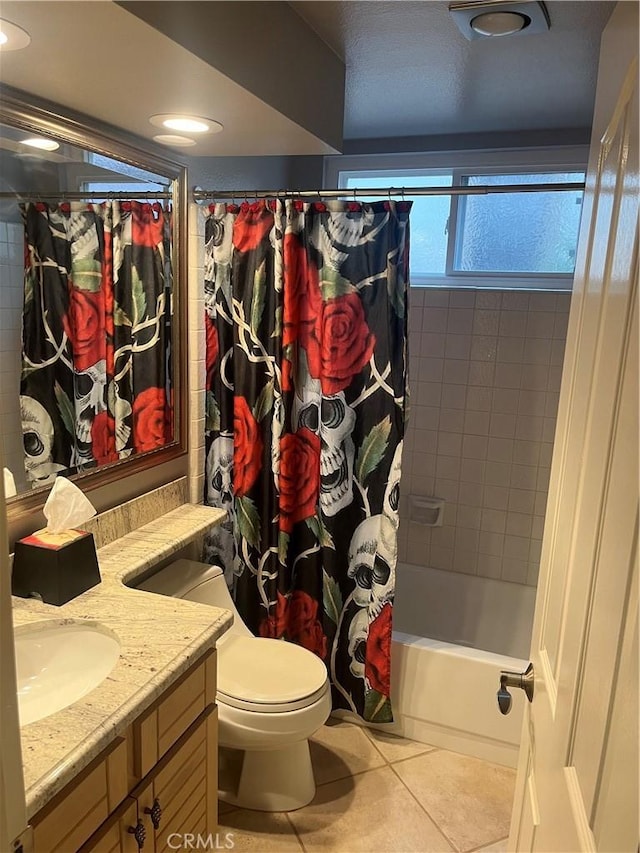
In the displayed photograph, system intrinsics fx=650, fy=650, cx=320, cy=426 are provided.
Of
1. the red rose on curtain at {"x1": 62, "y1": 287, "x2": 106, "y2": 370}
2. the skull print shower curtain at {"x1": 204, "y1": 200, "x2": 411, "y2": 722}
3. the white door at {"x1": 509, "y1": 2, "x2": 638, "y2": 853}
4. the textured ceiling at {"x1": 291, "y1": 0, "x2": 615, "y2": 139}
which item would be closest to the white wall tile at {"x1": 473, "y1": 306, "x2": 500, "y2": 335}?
the textured ceiling at {"x1": 291, "y1": 0, "x2": 615, "y2": 139}

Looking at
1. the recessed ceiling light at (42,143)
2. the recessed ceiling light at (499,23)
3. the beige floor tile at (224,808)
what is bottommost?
the beige floor tile at (224,808)

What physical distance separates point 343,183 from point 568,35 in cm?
172

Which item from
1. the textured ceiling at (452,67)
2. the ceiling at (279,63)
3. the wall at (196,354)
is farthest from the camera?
the wall at (196,354)

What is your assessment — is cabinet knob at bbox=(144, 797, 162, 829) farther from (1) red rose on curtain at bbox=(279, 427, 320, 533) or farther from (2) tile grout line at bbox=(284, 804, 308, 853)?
(1) red rose on curtain at bbox=(279, 427, 320, 533)

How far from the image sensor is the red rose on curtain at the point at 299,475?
96.8 inches

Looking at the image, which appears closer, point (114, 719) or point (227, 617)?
point (114, 719)

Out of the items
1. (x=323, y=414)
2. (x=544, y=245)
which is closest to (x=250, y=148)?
(x=323, y=414)

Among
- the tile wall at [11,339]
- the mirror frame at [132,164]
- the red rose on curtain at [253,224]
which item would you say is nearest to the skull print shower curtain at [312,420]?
the red rose on curtain at [253,224]

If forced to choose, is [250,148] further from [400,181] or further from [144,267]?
[400,181]

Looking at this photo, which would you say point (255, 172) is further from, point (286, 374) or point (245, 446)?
point (245, 446)

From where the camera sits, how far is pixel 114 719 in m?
1.25

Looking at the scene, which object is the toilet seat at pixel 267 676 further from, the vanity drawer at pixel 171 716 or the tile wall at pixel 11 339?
the tile wall at pixel 11 339

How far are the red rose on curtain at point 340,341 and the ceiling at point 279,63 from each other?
1.71 feet

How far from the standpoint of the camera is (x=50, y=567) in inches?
64.5
